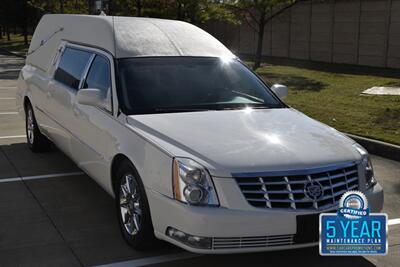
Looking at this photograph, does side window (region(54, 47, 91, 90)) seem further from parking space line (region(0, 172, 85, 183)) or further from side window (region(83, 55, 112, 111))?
parking space line (region(0, 172, 85, 183))

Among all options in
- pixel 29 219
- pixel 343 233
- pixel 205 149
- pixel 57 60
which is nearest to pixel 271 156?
pixel 205 149

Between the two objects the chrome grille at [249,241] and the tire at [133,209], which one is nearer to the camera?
the chrome grille at [249,241]

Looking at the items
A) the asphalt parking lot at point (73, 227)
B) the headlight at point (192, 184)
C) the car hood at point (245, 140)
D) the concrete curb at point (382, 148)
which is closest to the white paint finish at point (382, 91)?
the concrete curb at point (382, 148)

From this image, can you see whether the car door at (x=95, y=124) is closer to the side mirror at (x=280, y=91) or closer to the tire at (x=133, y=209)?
the tire at (x=133, y=209)

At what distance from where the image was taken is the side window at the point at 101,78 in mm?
5090

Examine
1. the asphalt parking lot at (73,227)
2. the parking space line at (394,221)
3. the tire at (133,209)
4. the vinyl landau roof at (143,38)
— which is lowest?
the parking space line at (394,221)

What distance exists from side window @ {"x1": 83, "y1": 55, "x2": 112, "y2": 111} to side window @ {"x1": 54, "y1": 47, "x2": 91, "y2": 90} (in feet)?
0.79

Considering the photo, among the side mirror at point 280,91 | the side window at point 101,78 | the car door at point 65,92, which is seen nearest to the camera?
the side window at point 101,78

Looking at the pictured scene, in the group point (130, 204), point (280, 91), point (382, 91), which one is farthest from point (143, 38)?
point (382, 91)

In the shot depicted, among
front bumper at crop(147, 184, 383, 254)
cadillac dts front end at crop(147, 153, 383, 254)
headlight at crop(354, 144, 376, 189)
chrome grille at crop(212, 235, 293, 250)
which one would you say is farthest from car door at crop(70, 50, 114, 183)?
headlight at crop(354, 144, 376, 189)

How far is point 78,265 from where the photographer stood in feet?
14.1

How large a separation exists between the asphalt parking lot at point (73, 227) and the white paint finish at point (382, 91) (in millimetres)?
5598

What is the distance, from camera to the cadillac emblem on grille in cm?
385
